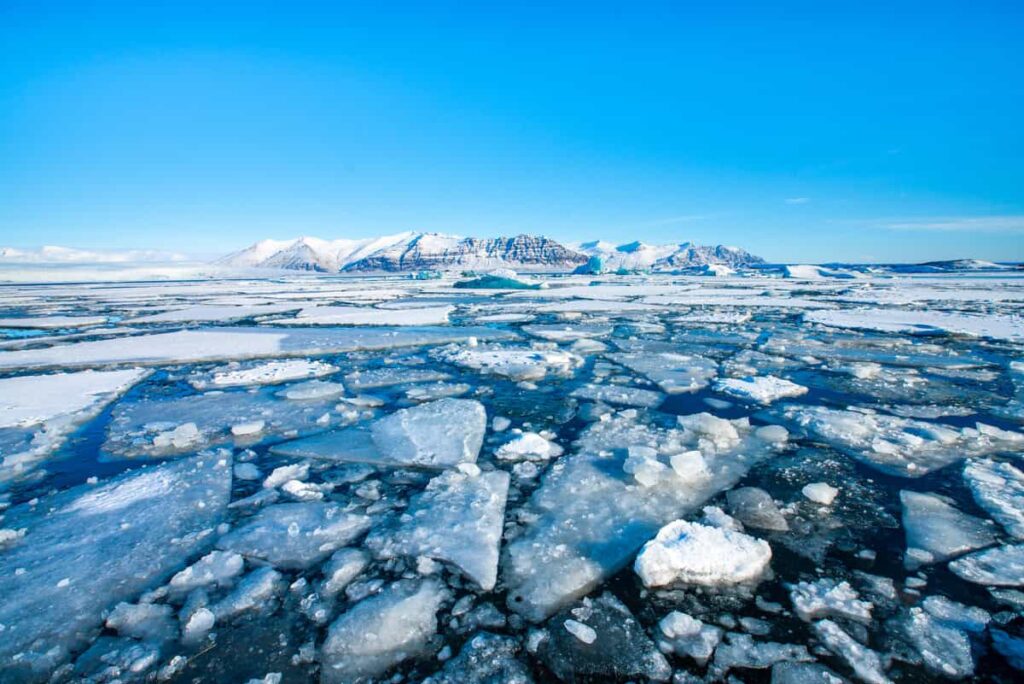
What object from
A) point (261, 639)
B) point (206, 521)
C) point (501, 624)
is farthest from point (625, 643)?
point (206, 521)

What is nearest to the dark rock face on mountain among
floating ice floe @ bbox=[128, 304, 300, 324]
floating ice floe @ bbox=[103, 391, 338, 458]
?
floating ice floe @ bbox=[128, 304, 300, 324]

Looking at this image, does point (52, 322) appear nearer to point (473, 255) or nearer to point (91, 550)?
point (91, 550)

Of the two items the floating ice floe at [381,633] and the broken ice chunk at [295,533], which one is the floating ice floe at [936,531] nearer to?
the floating ice floe at [381,633]

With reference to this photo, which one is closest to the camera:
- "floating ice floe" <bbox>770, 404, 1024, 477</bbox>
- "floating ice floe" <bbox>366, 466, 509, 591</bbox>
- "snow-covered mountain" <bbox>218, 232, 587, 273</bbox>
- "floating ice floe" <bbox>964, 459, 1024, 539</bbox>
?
"floating ice floe" <bbox>366, 466, 509, 591</bbox>

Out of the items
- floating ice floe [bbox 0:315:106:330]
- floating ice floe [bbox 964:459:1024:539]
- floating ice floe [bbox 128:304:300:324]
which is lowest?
floating ice floe [bbox 0:315:106:330]

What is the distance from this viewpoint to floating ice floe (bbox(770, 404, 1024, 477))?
1.94 metres

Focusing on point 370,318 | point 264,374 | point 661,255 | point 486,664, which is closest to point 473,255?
point 661,255

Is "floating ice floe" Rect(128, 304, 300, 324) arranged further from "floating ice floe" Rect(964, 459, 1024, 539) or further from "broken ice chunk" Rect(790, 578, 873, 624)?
"floating ice floe" Rect(964, 459, 1024, 539)

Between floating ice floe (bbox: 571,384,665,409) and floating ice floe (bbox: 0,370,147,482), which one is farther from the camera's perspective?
floating ice floe (bbox: 571,384,665,409)

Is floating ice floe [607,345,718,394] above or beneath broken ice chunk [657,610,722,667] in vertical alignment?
above

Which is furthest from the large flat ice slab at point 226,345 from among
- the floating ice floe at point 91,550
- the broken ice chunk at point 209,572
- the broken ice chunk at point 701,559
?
the broken ice chunk at point 701,559

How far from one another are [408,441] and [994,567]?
6.75ft

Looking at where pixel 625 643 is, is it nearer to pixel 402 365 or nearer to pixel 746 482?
pixel 746 482

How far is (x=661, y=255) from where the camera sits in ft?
324
